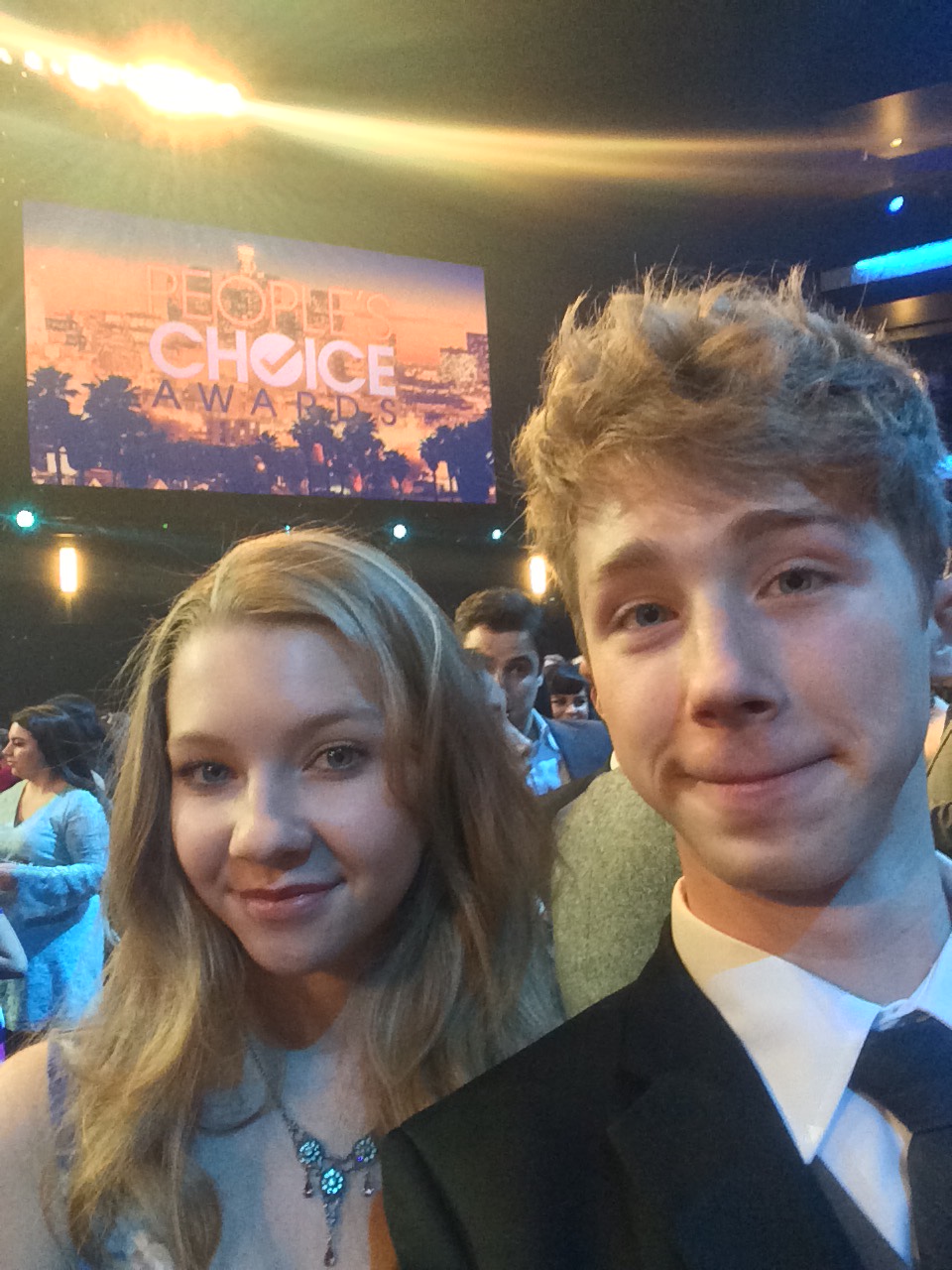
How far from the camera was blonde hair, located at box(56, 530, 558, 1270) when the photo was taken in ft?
3.25

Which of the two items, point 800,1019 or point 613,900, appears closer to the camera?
point 800,1019

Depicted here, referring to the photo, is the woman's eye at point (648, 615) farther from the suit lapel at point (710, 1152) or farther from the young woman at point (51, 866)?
the young woman at point (51, 866)

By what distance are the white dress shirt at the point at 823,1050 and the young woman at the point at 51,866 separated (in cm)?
202

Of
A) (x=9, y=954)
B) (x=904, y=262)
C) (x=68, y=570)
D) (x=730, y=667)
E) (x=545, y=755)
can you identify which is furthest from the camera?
(x=68, y=570)

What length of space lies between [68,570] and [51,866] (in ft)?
11.9

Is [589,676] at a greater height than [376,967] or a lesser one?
greater

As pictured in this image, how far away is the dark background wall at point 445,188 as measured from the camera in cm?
342

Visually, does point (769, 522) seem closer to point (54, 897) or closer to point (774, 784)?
point (774, 784)

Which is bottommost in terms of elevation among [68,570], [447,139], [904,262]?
[68,570]

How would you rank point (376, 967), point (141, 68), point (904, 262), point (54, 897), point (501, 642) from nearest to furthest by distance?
point (376, 967) → point (54, 897) → point (501, 642) → point (141, 68) → point (904, 262)

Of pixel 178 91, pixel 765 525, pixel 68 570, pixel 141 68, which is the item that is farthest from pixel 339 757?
pixel 68 570

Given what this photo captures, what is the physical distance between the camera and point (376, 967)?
1074 millimetres

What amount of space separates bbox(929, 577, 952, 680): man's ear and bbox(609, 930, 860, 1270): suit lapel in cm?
33

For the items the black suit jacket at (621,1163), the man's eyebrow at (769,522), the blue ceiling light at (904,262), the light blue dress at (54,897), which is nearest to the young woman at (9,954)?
the light blue dress at (54,897)
